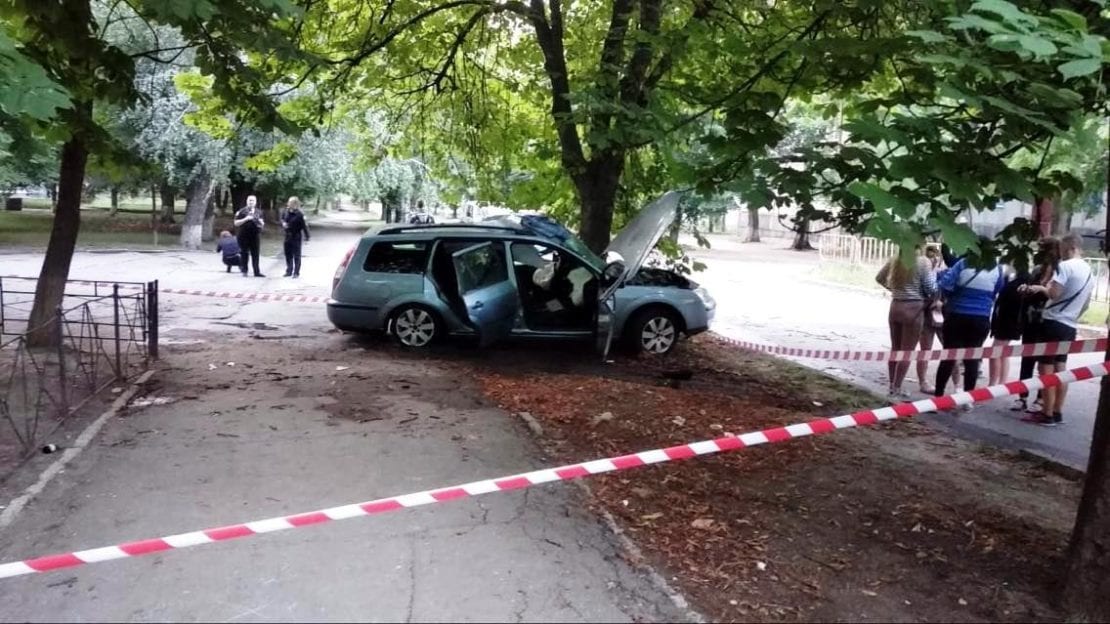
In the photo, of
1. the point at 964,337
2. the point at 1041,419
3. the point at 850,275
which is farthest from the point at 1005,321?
the point at 850,275

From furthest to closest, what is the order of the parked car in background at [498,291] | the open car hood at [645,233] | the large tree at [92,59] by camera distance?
the parked car in background at [498,291] → the open car hood at [645,233] → the large tree at [92,59]

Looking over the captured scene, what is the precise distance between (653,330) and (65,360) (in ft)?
22.3

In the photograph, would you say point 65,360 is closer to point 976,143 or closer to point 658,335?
point 658,335

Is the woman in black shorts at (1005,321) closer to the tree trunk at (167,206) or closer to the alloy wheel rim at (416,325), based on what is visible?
the alloy wheel rim at (416,325)

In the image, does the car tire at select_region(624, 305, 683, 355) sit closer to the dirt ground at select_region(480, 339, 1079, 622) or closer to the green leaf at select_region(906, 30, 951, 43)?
the dirt ground at select_region(480, 339, 1079, 622)

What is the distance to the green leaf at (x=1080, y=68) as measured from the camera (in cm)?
307

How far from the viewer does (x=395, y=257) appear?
1107cm

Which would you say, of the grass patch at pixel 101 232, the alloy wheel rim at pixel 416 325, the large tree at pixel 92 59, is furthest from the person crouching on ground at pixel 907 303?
the grass patch at pixel 101 232

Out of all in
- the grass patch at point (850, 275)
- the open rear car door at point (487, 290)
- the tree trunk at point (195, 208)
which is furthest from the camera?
the tree trunk at point (195, 208)

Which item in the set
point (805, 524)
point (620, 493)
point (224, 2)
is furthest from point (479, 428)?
point (224, 2)

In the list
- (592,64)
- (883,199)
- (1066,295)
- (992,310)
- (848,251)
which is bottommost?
(992,310)

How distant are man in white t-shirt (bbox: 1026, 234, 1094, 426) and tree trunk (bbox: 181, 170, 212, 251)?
26.0m

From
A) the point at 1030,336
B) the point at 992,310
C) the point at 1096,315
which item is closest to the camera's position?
the point at 1030,336

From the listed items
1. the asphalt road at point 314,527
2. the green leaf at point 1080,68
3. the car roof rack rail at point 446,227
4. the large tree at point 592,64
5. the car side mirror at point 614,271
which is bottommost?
the asphalt road at point 314,527
